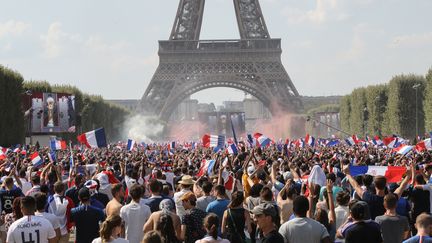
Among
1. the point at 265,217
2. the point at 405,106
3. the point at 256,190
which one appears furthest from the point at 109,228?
the point at 405,106

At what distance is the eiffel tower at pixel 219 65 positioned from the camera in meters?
93.6

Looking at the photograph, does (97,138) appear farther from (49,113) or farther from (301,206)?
(49,113)

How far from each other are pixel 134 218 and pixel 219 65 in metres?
88.4

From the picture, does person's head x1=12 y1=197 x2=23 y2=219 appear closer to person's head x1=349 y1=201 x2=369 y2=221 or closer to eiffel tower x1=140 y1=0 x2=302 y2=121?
person's head x1=349 y1=201 x2=369 y2=221

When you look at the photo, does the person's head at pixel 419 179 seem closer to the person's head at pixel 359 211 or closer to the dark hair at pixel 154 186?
the dark hair at pixel 154 186

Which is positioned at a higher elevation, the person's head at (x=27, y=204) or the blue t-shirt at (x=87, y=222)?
the person's head at (x=27, y=204)

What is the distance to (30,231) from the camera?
8.51m

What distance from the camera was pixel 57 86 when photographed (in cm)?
7956

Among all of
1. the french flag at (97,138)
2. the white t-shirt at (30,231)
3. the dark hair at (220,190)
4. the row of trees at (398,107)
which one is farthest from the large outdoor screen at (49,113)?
the white t-shirt at (30,231)

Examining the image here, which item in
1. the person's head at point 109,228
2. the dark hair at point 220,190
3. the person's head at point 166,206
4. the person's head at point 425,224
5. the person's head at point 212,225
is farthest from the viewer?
the dark hair at point 220,190

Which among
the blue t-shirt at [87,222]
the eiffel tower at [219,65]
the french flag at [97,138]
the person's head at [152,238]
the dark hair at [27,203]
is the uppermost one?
the eiffel tower at [219,65]

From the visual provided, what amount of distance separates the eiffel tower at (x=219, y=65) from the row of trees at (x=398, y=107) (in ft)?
50.1

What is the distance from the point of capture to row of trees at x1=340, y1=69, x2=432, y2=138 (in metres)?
64.7

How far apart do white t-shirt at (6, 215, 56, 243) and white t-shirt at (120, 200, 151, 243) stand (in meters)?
1.40
